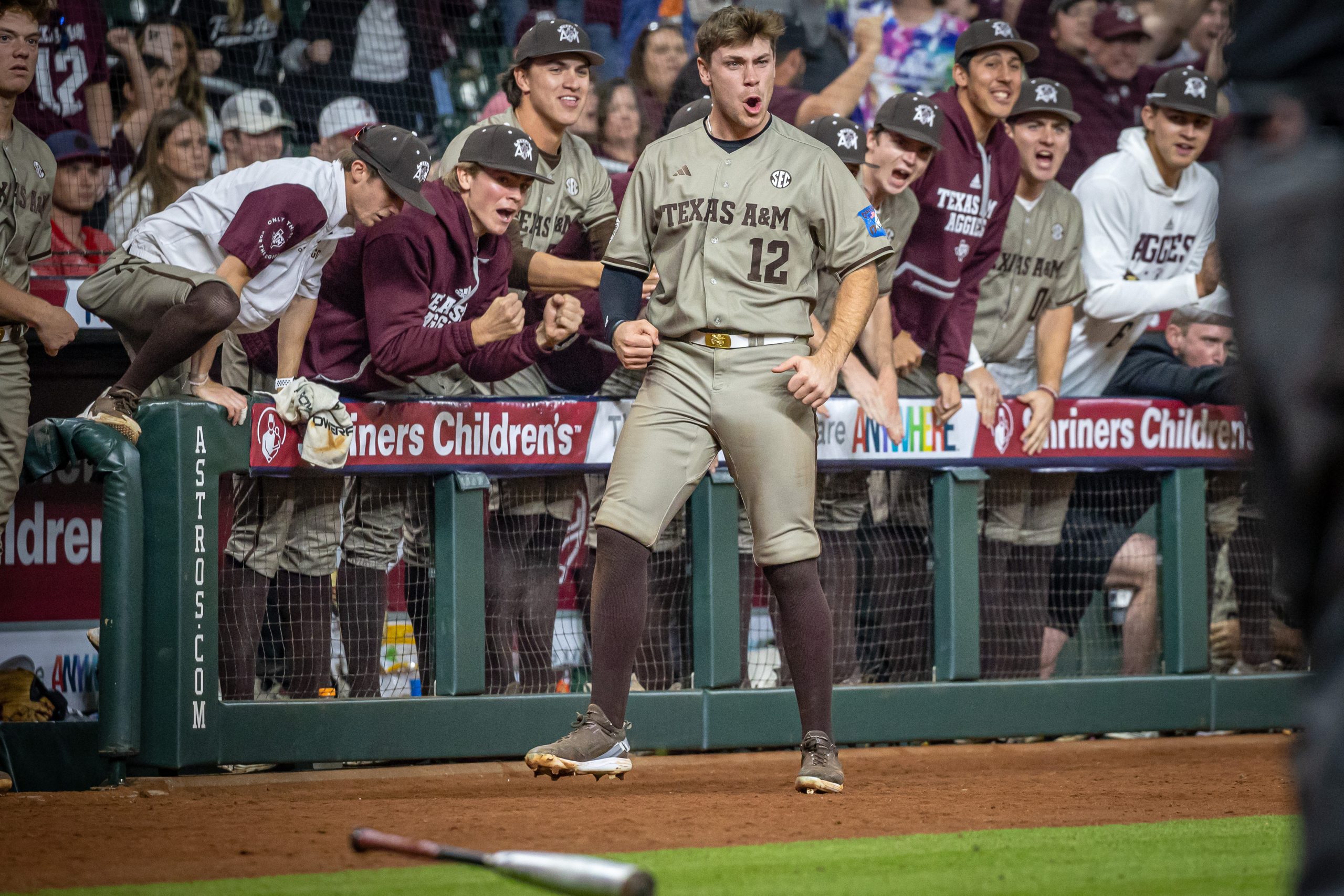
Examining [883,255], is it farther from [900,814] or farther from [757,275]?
[900,814]

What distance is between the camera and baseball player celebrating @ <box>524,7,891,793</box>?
455 cm

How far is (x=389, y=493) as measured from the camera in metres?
5.41

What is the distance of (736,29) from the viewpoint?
4.63m

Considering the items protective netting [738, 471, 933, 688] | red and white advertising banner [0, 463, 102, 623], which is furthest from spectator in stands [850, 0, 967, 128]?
red and white advertising banner [0, 463, 102, 623]

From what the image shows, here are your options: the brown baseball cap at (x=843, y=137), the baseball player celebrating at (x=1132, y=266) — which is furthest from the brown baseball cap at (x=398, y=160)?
the baseball player celebrating at (x=1132, y=266)

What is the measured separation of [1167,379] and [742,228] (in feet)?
9.03

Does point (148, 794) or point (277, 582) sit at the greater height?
point (277, 582)

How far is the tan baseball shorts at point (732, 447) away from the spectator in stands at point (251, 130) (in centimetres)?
312

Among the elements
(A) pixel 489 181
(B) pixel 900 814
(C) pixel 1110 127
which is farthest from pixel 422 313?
(C) pixel 1110 127

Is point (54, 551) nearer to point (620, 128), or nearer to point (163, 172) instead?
point (163, 172)

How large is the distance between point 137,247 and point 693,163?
2.00 metres

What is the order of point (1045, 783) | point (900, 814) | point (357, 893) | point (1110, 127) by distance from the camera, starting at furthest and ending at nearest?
1. point (1110, 127)
2. point (1045, 783)
3. point (900, 814)
4. point (357, 893)

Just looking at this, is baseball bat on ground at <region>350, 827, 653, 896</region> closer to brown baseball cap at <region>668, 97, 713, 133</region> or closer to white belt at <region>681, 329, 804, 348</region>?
white belt at <region>681, 329, 804, 348</region>

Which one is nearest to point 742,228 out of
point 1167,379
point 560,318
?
point 560,318
